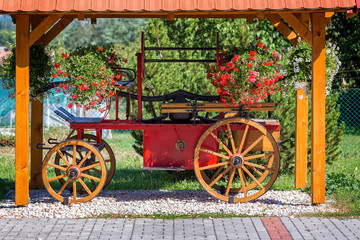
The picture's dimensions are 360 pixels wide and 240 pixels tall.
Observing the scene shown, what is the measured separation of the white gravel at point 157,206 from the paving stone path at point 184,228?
352 mm

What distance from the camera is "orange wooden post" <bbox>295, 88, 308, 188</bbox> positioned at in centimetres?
875

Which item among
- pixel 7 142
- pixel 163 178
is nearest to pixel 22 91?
pixel 163 178

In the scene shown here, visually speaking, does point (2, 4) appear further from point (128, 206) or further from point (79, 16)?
point (128, 206)

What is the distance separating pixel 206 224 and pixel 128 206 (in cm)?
139

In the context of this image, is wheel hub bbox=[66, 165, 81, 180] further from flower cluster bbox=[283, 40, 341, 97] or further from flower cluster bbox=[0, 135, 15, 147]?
flower cluster bbox=[0, 135, 15, 147]

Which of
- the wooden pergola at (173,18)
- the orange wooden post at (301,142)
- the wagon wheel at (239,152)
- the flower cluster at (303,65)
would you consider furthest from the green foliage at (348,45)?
the wooden pergola at (173,18)

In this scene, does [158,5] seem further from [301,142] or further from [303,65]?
[301,142]

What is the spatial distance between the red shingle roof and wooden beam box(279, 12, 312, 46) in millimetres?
268

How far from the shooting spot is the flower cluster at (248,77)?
7480 mm

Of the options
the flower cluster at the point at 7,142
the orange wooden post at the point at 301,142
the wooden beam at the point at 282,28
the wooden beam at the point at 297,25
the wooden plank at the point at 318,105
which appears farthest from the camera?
the flower cluster at the point at 7,142

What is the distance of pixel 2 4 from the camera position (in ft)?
23.5

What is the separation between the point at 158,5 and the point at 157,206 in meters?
2.68

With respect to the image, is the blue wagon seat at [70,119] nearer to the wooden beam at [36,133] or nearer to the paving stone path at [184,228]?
the wooden beam at [36,133]

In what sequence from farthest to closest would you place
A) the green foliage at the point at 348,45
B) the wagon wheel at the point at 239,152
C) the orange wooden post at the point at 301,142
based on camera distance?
the green foliage at the point at 348,45
the orange wooden post at the point at 301,142
the wagon wheel at the point at 239,152
